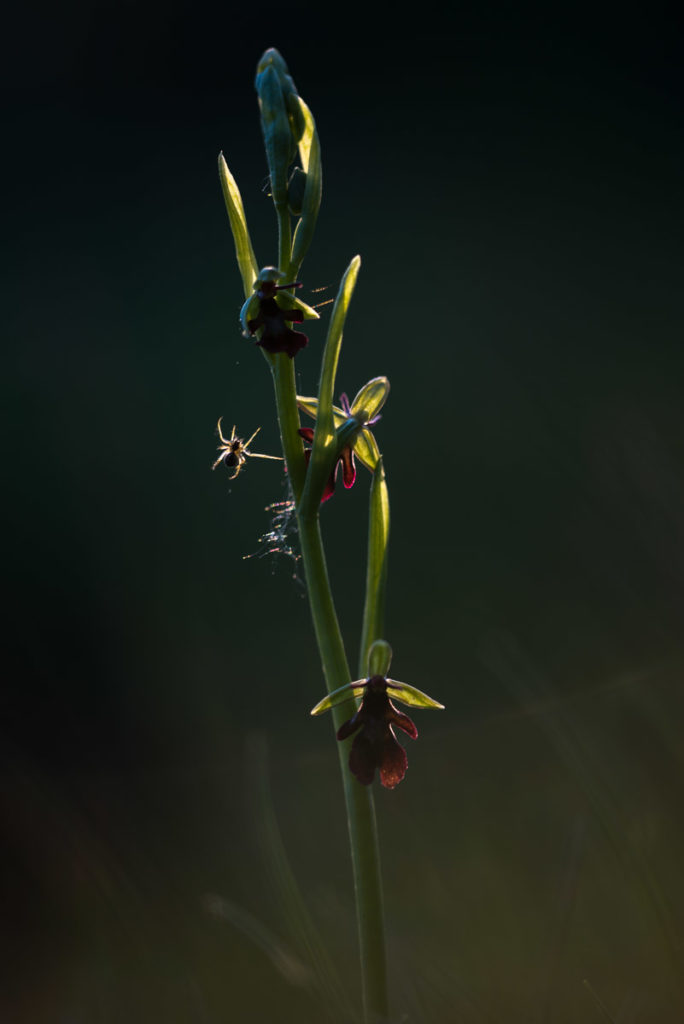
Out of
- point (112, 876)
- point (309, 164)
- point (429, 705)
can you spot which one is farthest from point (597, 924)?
point (112, 876)

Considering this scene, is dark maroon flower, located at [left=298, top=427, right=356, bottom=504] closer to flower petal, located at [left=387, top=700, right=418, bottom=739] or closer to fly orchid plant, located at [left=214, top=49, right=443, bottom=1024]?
fly orchid plant, located at [left=214, top=49, right=443, bottom=1024]

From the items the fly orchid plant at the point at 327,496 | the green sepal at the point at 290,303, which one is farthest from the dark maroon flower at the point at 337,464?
the green sepal at the point at 290,303

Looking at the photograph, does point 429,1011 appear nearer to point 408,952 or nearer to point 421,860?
point 408,952

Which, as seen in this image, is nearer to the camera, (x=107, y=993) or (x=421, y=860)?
(x=107, y=993)

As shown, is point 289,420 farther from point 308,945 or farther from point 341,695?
point 308,945

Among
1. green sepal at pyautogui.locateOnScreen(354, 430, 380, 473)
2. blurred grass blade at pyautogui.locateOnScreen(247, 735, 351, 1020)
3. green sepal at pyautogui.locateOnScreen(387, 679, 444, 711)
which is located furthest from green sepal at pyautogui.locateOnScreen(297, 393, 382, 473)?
blurred grass blade at pyautogui.locateOnScreen(247, 735, 351, 1020)

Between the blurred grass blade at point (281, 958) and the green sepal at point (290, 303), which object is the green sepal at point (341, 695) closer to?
the blurred grass blade at point (281, 958)
